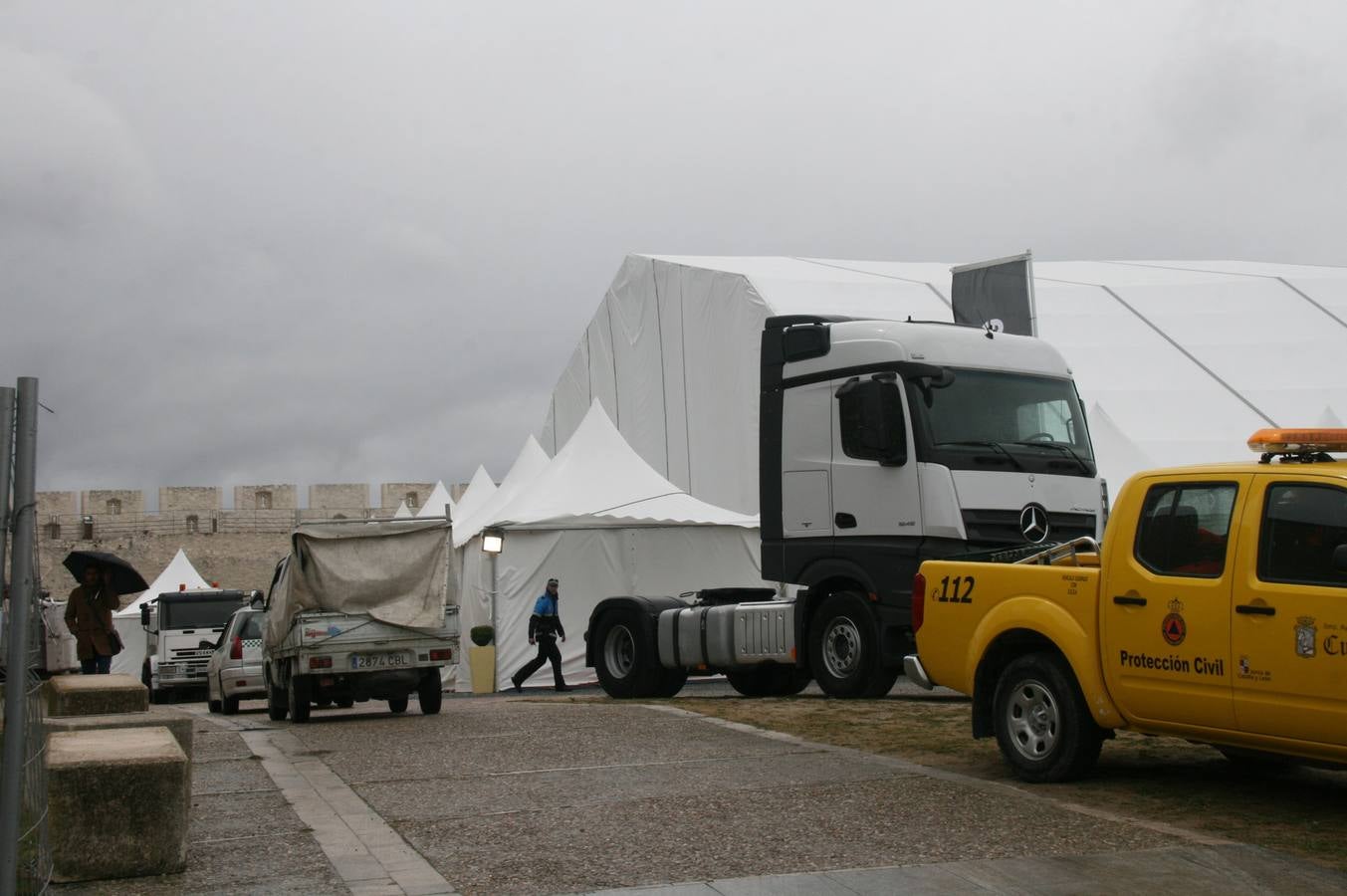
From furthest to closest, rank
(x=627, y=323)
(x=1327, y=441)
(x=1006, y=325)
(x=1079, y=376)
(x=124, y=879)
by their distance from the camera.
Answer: (x=627, y=323), (x=1079, y=376), (x=1006, y=325), (x=1327, y=441), (x=124, y=879)

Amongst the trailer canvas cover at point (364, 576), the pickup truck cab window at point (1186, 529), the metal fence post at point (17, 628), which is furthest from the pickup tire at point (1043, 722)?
the trailer canvas cover at point (364, 576)

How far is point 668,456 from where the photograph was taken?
34875mm

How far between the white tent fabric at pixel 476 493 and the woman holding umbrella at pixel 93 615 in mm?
17776

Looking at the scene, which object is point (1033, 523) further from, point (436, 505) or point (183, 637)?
point (436, 505)

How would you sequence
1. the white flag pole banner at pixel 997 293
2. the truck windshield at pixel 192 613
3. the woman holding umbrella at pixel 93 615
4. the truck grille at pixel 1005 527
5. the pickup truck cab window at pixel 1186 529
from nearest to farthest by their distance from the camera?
1. the pickup truck cab window at pixel 1186 529
2. the truck grille at pixel 1005 527
3. the woman holding umbrella at pixel 93 615
4. the white flag pole banner at pixel 997 293
5. the truck windshield at pixel 192 613

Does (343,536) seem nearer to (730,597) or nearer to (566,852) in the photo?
(730,597)

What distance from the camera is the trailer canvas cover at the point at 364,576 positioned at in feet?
53.8

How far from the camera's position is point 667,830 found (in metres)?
7.77

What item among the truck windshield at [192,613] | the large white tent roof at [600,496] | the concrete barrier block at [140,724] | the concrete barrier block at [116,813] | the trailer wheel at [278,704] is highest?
the large white tent roof at [600,496]

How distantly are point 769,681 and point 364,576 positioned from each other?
16.5 ft

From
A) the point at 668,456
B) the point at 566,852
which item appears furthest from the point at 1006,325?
the point at 668,456

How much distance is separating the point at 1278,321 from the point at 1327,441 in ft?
95.2

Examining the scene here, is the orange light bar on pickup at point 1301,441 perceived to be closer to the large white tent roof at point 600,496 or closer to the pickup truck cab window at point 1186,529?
the pickup truck cab window at point 1186,529

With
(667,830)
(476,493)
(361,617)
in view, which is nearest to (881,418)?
(361,617)
